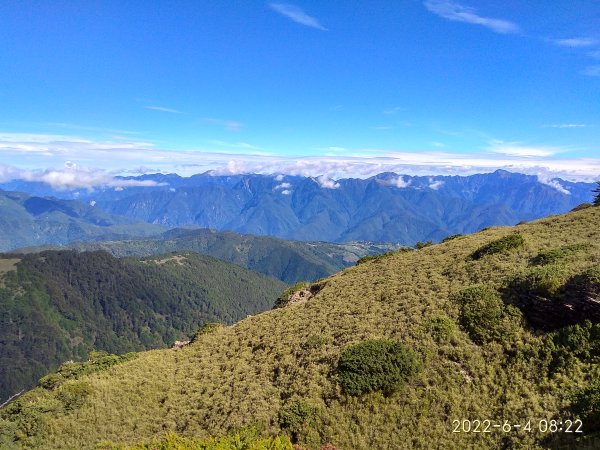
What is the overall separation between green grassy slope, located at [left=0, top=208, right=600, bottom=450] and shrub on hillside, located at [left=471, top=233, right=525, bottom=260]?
0.36ft

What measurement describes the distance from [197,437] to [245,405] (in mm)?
3287

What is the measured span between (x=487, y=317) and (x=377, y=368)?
8548 mm

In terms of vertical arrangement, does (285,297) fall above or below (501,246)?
below

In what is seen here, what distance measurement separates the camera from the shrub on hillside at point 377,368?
23000mm

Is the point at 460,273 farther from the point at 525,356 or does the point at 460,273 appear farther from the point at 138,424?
the point at 138,424

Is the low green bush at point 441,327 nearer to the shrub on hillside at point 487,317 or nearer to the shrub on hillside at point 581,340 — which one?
the shrub on hillside at point 487,317

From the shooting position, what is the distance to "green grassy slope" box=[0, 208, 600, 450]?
2025 centimetres

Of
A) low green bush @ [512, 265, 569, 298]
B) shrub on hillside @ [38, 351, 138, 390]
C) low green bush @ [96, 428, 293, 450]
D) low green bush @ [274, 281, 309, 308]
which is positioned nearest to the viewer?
low green bush @ [96, 428, 293, 450]

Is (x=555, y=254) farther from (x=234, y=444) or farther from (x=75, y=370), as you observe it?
(x=75, y=370)

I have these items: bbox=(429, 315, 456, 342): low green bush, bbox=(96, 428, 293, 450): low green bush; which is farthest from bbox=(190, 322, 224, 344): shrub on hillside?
bbox=(429, 315, 456, 342): low green bush

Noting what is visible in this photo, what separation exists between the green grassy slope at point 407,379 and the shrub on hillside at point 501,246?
4.4 inches

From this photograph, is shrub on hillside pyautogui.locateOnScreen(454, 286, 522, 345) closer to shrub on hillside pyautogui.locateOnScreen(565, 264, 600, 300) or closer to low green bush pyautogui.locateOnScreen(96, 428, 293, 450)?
shrub on hillside pyautogui.locateOnScreen(565, 264, 600, 300)

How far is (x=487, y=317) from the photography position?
25.6 m

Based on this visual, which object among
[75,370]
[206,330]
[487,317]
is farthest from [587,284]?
[75,370]
